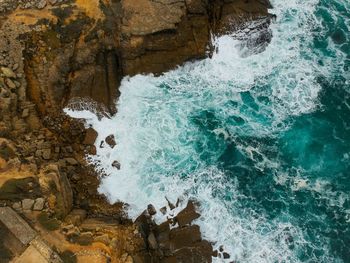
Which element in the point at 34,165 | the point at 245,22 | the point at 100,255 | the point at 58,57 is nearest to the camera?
the point at 100,255

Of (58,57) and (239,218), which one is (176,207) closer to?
(239,218)

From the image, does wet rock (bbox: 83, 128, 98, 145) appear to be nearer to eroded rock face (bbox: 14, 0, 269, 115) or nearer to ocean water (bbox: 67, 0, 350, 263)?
ocean water (bbox: 67, 0, 350, 263)

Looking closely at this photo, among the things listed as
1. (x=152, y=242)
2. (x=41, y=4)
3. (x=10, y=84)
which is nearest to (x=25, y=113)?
(x=10, y=84)

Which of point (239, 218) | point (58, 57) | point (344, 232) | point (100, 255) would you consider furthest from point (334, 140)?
point (58, 57)

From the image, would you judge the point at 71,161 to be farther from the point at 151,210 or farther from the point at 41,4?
the point at 41,4

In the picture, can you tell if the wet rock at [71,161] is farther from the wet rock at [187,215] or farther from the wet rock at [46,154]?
the wet rock at [187,215]

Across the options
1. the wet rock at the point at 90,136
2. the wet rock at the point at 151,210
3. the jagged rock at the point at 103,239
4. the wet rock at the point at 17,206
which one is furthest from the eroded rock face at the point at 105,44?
the jagged rock at the point at 103,239

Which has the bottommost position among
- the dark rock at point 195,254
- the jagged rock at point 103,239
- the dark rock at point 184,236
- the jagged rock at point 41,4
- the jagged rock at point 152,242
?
the dark rock at point 195,254

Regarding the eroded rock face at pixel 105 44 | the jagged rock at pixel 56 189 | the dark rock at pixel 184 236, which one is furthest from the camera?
the eroded rock face at pixel 105 44
